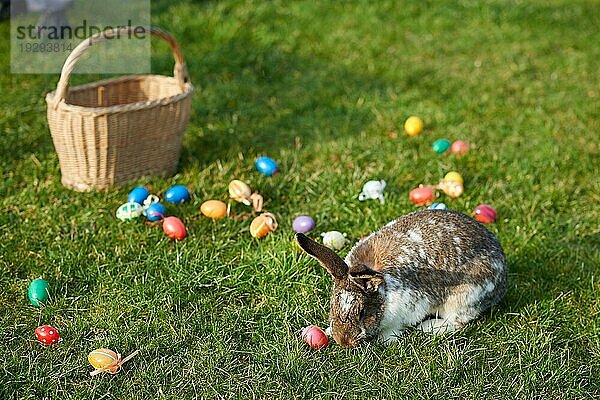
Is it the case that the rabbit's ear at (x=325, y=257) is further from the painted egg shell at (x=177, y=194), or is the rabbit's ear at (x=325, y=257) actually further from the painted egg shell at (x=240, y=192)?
the painted egg shell at (x=177, y=194)

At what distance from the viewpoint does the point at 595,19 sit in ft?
27.1

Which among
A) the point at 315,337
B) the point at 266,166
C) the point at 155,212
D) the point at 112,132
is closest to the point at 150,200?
the point at 155,212

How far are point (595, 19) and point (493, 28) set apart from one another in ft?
4.31

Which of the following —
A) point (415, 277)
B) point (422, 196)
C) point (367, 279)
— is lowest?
point (422, 196)

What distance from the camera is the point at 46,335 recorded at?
3.34 metres

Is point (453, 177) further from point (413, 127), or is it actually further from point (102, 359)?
point (102, 359)

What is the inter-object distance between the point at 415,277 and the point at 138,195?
1.73 meters

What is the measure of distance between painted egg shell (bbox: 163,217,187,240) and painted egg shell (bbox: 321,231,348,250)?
0.75 meters

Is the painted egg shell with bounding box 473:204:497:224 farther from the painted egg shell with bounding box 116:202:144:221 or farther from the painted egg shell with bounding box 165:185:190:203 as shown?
the painted egg shell with bounding box 116:202:144:221

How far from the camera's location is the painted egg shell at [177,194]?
444cm

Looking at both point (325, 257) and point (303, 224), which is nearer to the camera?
point (325, 257)

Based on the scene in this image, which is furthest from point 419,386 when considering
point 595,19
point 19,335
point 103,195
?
point 595,19

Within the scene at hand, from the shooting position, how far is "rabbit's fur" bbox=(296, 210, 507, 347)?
3.25 metres

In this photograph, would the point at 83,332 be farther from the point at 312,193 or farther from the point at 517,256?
the point at 517,256
